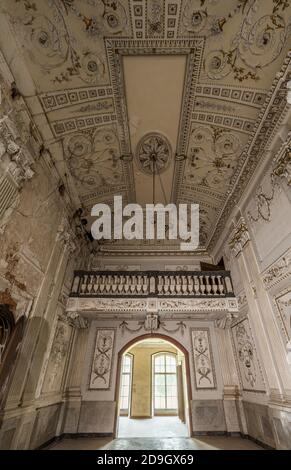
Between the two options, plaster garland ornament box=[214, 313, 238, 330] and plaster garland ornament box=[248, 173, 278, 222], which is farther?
plaster garland ornament box=[214, 313, 238, 330]

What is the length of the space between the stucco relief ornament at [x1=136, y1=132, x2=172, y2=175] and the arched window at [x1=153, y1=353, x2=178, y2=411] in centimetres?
1062

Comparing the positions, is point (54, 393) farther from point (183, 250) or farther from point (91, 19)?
point (91, 19)

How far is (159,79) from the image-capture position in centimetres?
450

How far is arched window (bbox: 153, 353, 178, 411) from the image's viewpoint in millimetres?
11821

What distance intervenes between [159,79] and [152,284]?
5.16 metres

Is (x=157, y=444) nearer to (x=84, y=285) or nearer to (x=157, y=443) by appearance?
(x=157, y=443)

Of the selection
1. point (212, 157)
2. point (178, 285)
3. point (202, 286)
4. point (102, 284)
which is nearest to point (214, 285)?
point (202, 286)

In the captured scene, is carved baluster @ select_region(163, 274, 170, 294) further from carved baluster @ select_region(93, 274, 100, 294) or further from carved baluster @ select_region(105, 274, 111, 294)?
carved baluster @ select_region(93, 274, 100, 294)

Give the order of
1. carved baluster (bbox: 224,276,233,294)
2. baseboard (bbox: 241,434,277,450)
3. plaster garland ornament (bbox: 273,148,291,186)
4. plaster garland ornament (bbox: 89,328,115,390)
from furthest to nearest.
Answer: plaster garland ornament (bbox: 89,328,115,390) < carved baluster (bbox: 224,276,233,294) < baseboard (bbox: 241,434,277,450) < plaster garland ornament (bbox: 273,148,291,186)

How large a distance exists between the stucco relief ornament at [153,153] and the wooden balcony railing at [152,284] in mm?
3203

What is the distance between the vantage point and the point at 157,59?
167 inches

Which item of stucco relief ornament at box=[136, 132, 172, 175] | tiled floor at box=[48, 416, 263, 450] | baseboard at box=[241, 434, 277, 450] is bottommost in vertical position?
tiled floor at box=[48, 416, 263, 450]

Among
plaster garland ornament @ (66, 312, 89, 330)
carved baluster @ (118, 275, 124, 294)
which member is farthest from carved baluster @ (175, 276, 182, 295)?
plaster garland ornament @ (66, 312, 89, 330)

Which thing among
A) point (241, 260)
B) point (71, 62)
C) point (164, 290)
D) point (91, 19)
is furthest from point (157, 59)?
point (164, 290)
